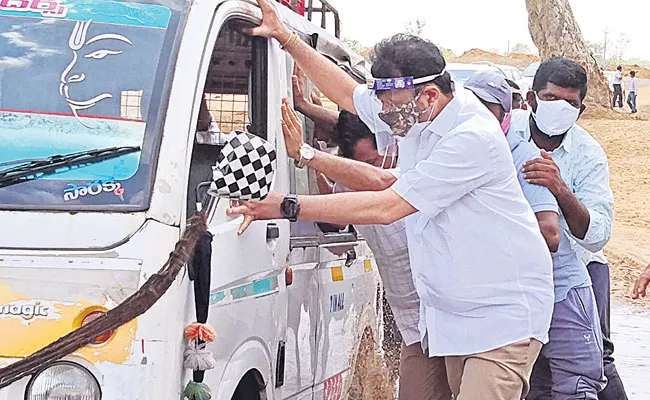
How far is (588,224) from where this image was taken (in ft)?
16.3

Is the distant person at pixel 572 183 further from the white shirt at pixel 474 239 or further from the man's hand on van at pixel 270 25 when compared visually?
the man's hand on van at pixel 270 25

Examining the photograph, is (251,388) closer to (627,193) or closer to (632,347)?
(632,347)

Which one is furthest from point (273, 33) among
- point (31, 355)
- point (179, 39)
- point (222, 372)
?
point (31, 355)

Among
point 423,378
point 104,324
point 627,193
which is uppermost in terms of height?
point 104,324

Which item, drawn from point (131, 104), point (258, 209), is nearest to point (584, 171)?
point (258, 209)

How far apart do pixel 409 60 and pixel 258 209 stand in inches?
31.5

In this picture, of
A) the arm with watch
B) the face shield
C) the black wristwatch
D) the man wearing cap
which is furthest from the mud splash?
the black wristwatch

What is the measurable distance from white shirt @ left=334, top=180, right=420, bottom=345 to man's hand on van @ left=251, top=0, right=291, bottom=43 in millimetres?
901

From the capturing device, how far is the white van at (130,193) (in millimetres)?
3207

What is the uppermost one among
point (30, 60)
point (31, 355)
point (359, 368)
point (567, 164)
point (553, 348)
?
point (30, 60)

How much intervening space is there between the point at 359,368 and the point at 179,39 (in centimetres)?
297

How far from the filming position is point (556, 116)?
5.25 meters

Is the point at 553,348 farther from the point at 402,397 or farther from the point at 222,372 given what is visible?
the point at 222,372

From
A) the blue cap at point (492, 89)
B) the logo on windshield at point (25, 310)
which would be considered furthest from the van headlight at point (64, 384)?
the blue cap at point (492, 89)
